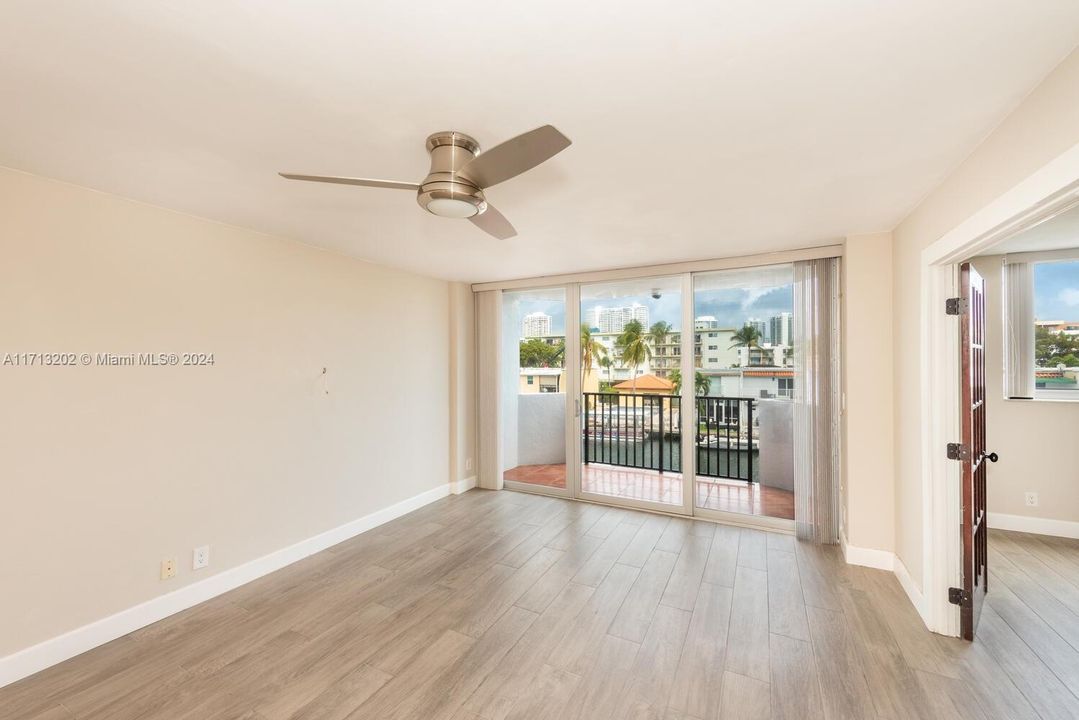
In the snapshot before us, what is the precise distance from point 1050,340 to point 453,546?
16.7 ft

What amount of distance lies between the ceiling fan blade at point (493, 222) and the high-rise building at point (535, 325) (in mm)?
2555

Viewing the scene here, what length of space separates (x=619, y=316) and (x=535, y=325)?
3.28 ft

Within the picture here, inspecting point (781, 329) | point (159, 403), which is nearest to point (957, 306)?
point (781, 329)

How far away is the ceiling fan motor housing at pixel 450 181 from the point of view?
1570 mm

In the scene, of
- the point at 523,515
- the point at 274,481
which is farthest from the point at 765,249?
the point at 274,481

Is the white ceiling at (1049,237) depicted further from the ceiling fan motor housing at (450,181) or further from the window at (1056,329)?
the ceiling fan motor housing at (450,181)

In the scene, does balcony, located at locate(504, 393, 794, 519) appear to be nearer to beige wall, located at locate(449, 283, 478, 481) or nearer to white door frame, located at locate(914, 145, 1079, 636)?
beige wall, located at locate(449, 283, 478, 481)

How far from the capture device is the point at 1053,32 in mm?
1131

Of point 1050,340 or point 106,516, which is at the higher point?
point 1050,340

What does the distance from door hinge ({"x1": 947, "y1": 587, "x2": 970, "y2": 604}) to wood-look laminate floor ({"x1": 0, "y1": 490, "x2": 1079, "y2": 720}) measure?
8.5 inches

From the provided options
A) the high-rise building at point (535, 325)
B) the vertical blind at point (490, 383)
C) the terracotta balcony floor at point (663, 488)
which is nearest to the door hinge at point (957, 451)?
the terracotta balcony floor at point (663, 488)

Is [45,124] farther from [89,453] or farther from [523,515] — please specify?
[523,515]

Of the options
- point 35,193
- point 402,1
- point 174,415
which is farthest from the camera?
point 174,415

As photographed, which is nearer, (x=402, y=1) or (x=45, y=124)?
(x=402, y=1)
